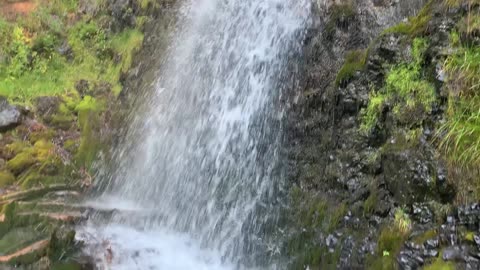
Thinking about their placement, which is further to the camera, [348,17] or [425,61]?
[348,17]

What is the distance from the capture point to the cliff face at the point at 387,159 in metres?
4.18

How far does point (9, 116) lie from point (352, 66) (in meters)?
5.98

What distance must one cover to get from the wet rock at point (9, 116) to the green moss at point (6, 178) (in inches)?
41.3

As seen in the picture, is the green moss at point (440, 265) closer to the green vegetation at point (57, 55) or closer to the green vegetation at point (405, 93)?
the green vegetation at point (405, 93)

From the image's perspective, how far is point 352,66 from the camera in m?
5.84

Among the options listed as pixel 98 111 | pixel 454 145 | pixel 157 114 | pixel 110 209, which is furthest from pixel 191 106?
pixel 454 145

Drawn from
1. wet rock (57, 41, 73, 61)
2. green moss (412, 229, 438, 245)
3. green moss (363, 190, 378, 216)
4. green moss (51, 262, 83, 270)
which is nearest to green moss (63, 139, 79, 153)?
wet rock (57, 41, 73, 61)

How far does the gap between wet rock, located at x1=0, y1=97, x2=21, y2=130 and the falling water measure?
188 cm

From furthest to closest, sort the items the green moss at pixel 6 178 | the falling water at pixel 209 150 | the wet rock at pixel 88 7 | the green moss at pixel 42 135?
the wet rock at pixel 88 7, the green moss at pixel 42 135, the green moss at pixel 6 178, the falling water at pixel 209 150

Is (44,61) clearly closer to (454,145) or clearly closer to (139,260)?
(139,260)

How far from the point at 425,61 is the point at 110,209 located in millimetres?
4725

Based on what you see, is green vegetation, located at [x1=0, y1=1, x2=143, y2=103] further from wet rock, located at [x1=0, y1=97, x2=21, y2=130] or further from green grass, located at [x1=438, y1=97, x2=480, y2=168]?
green grass, located at [x1=438, y1=97, x2=480, y2=168]

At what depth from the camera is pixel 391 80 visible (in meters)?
5.22

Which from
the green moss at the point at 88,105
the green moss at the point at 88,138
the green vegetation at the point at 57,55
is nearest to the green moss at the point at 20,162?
the green moss at the point at 88,138
